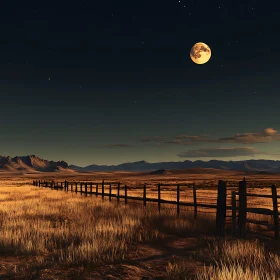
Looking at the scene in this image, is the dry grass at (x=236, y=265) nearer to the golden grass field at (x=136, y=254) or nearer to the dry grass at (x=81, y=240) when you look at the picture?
the golden grass field at (x=136, y=254)

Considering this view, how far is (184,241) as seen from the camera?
11273 mm

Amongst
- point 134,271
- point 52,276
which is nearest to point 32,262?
point 52,276

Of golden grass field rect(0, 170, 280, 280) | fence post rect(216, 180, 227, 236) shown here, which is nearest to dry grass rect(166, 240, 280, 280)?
golden grass field rect(0, 170, 280, 280)

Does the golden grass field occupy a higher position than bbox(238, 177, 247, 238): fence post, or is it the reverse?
bbox(238, 177, 247, 238): fence post

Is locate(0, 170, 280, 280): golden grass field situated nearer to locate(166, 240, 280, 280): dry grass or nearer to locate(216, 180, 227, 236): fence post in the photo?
locate(166, 240, 280, 280): dry grass

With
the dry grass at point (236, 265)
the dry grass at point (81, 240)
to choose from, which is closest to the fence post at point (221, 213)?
the dry grass at point (81, 240)

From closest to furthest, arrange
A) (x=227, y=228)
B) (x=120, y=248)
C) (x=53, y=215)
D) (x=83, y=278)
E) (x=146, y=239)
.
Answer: (x=83, y=278) < (x=120, y=248) < (x=146, y=239) < (x=227, y=228) < (x=53, y=215)

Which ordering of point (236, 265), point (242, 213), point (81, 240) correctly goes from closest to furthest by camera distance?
1. point (236, 265)
2. point (81, 240)
3. point (242, 213)

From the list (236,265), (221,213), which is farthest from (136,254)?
(221,213)

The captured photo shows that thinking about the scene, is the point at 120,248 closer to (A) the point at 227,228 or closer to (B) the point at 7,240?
(B) the point at 7,240

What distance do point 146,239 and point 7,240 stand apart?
456 cm

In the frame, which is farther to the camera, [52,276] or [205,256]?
[205,256]

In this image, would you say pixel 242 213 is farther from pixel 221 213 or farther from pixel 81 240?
pixel 81 240

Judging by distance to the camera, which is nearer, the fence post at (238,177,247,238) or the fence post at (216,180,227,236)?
the fence post at (238,177,247,238)
